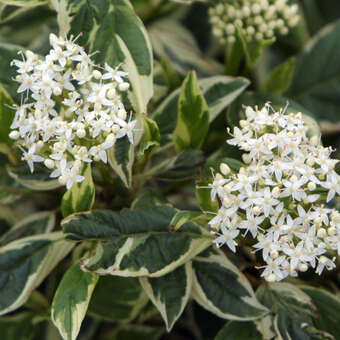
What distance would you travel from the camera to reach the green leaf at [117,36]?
0.98 meters

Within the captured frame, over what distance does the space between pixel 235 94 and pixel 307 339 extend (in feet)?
1.65

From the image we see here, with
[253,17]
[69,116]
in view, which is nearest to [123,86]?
[69,116]

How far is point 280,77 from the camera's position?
4.19ft

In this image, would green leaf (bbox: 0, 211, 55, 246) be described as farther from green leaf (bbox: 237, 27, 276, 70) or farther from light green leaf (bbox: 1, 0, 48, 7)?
green leaf (bbox: 237, 27, 276, 70)

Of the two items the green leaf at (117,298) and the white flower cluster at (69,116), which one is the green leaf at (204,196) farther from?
the green leaf at (117,298)

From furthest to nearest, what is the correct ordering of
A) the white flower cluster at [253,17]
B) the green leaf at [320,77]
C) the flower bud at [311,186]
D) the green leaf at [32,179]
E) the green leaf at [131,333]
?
the green leaf at [320,77] → the green leaf at [131,333] → the white flower cluster at [253,17] → the green leaf at [32,179] → the flower bud at [311,186]

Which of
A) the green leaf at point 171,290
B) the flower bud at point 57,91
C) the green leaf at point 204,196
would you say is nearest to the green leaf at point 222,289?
the green leaf at point 171,290

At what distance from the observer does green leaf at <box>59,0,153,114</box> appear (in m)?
0.98

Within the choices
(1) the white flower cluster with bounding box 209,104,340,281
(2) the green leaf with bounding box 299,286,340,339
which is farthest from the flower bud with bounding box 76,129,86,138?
(2) the green leaf with bounding box 299,286,340,339

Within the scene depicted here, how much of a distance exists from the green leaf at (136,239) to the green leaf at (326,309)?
0.27m

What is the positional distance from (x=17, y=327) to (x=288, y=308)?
2.10 feet

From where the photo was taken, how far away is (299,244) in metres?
0.85

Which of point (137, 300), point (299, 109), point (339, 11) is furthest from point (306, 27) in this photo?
point (137, 300)

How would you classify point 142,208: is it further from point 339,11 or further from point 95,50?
point 339,11
